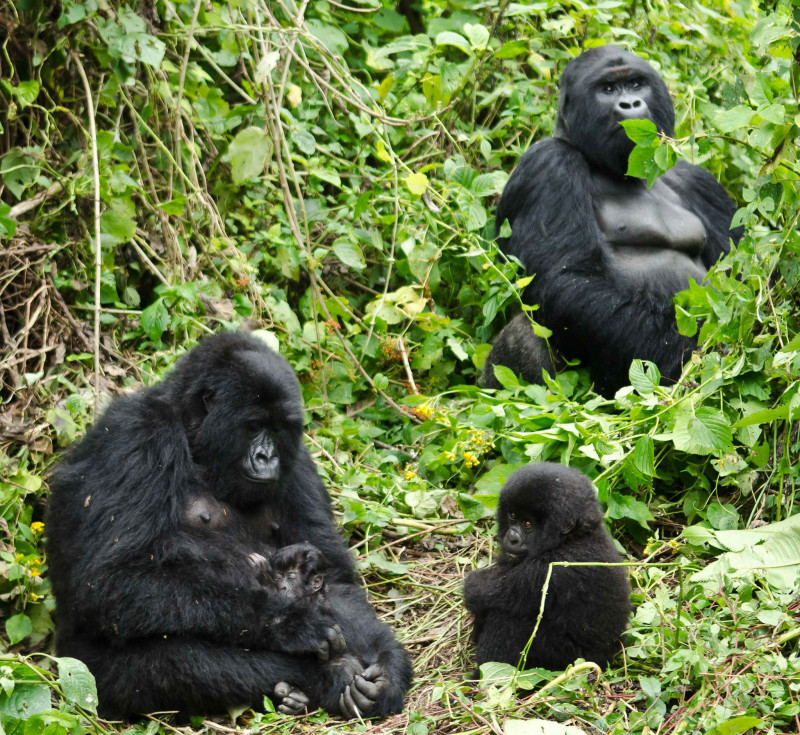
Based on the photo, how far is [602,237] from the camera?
17.8ft

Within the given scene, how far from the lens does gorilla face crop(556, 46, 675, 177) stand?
549 cm

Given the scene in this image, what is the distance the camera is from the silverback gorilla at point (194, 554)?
3.36 meters

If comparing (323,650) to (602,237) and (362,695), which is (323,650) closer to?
(362,695)

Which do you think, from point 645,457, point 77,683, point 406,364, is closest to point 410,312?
point 406,364

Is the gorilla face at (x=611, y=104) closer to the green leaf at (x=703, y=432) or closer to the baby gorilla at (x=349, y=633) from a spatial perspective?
the green leaf at (x=703, y=432)

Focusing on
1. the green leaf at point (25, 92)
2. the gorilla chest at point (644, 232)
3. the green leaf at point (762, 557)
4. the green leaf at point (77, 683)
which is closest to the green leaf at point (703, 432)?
the green leaf at point (762, 557)

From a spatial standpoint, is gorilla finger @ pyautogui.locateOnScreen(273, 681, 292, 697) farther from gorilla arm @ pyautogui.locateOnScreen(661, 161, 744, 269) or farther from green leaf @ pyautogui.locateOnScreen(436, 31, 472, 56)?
green leaf @ pyautogui.locateOnScreen(436, 31, 472, 56)

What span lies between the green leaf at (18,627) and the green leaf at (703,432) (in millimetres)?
2411

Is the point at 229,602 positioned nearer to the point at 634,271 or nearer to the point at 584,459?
the point at 584,459

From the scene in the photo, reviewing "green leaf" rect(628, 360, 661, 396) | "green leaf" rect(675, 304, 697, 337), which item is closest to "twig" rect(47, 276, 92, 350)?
"green leaf" rect(628, 360, 661, 396)

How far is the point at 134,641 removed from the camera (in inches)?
134

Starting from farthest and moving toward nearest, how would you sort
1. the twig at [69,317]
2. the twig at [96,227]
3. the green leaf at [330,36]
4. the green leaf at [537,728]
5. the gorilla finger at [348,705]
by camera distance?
1. the green leaf at [330,36]
2. the twig at [69,317]
3. the twig at [96,227]
4. the gorilla finger at [348,705]
5. the green leaf at [537,728]

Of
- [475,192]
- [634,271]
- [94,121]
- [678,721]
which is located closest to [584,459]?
[678,721]

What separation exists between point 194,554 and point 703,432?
177 centimetres
